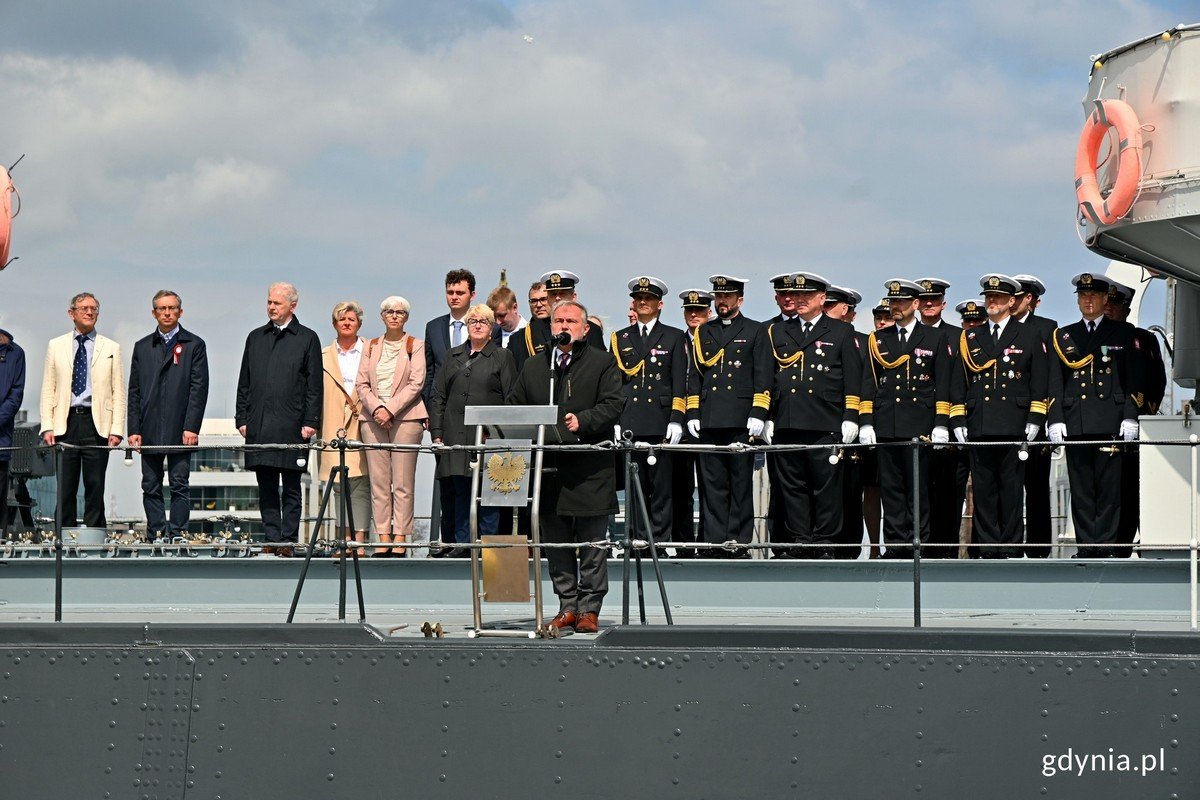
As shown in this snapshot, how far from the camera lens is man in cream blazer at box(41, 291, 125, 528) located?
11.8 metres

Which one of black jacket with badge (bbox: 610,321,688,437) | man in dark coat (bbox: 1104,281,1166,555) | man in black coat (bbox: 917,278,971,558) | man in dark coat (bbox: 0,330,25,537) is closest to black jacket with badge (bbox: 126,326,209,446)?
man in dark coat (bbox: 0,330,25,537)

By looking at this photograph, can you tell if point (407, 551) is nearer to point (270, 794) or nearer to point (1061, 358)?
point (270, 794)

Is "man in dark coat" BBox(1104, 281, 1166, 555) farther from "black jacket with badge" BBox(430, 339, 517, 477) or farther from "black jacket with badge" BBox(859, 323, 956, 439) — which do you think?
"black jacket with badge" BBox(430, 339, 517, 477)

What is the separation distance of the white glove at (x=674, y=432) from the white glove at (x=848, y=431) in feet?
3.96

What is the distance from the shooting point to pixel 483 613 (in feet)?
31.3

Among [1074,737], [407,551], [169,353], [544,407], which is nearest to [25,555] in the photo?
[169,353]

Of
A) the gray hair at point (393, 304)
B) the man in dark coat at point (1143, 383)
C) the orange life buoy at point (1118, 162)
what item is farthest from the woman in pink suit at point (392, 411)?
Result: the man in dark coat at point (1143, 383)

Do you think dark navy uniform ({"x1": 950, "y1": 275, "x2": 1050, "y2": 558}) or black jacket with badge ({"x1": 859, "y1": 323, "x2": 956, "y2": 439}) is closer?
dark navy uniform ({"x1": 950, "y1": 275, "x2": 1050, "y2": 558})

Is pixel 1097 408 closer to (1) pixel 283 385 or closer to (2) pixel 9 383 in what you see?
(1) pixel 283 385

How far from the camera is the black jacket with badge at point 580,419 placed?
27.9ft

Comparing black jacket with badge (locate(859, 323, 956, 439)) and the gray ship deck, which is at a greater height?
black jacket with badge (locate(859, 323, 956, 439))

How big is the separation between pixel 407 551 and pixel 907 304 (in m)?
4.26

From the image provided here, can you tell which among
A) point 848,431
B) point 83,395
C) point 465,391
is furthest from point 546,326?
point 83,395

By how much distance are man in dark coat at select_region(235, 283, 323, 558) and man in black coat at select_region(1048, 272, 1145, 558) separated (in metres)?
5.44
